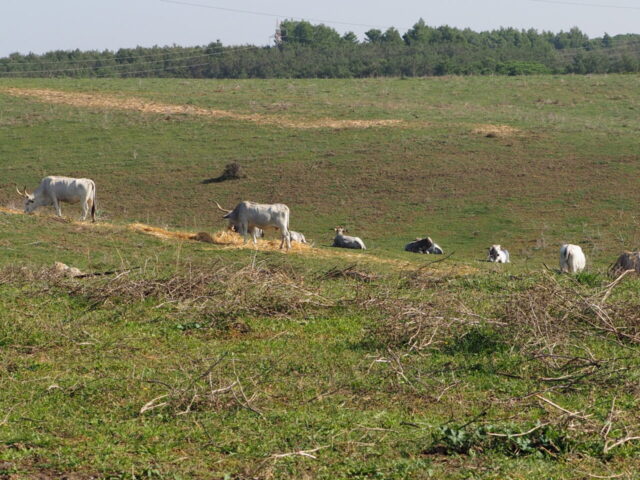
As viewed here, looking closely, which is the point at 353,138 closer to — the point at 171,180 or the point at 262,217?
the point at 171,180

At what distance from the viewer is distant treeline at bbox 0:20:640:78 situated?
254ft

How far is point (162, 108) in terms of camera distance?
48.6 m

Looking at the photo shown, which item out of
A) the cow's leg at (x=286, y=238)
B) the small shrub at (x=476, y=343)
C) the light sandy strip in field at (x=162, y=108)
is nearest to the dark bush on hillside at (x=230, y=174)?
the light sandy strip in field at (x=162, y=108)

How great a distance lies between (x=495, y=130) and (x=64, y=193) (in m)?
23.1

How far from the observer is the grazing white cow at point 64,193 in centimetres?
2477

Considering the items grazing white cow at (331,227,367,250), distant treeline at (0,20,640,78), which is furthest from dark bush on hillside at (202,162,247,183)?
distant treeline at (0,20,640,78)

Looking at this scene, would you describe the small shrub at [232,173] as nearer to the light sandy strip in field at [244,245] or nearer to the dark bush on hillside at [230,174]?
the dark bush on hillside at [230,174]

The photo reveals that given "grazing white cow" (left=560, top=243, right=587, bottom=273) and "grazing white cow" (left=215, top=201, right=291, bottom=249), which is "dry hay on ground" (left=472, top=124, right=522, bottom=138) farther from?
"grazing white cow" (left=560, top=243, right=587, bottom=273)

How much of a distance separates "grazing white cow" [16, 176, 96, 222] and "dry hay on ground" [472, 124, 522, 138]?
2123 cm

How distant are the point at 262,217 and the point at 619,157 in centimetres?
1929

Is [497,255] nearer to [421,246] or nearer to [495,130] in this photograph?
[421,246]

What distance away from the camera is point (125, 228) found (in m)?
22.0

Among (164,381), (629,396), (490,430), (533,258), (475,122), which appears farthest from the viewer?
(475,122)

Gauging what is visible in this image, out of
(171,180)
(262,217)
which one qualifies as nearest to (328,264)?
(262,217)
